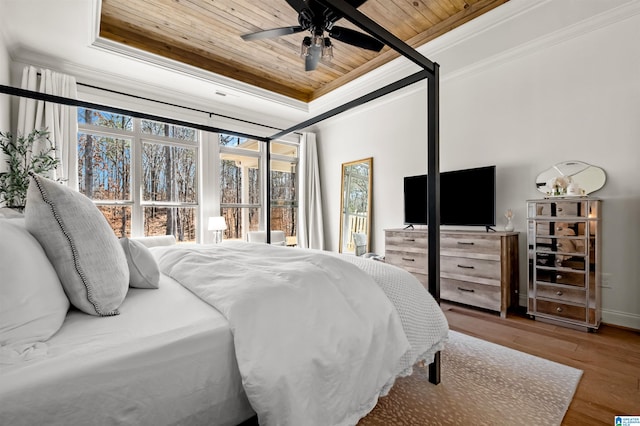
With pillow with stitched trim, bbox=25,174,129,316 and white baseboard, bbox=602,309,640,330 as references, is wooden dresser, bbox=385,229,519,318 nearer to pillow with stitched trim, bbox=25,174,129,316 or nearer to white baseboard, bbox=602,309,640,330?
white baseboard, bbox=602,309,640,330

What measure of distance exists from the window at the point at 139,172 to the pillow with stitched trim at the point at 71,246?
3.13 m

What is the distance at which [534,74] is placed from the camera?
3041 mm

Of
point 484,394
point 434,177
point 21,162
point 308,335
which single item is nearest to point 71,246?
point 308,335

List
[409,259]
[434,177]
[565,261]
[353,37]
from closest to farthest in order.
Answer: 1. [434,177]
2. [353,37]
3. [565,261]
4. [409,259]

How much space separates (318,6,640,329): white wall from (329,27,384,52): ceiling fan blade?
112 cm

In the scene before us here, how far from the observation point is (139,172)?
390cm

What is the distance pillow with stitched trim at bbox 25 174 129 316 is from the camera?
3.14ft

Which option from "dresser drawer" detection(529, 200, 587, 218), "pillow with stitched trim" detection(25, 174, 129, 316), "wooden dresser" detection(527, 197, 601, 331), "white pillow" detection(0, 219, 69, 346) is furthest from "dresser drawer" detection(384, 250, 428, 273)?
"white pillow" detection(0, 219, 69, 346)

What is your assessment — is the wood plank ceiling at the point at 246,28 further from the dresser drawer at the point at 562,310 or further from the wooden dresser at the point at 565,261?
the dresser drawer at the point at 562,310

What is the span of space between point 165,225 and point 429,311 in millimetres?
3837

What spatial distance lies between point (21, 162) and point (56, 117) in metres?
0.59

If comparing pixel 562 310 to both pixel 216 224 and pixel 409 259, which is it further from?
pixel 216 224

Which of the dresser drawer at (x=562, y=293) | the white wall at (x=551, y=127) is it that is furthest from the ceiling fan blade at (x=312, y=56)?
the dresser drawer at (x=562, y=293)

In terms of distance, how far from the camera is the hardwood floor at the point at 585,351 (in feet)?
4.85
